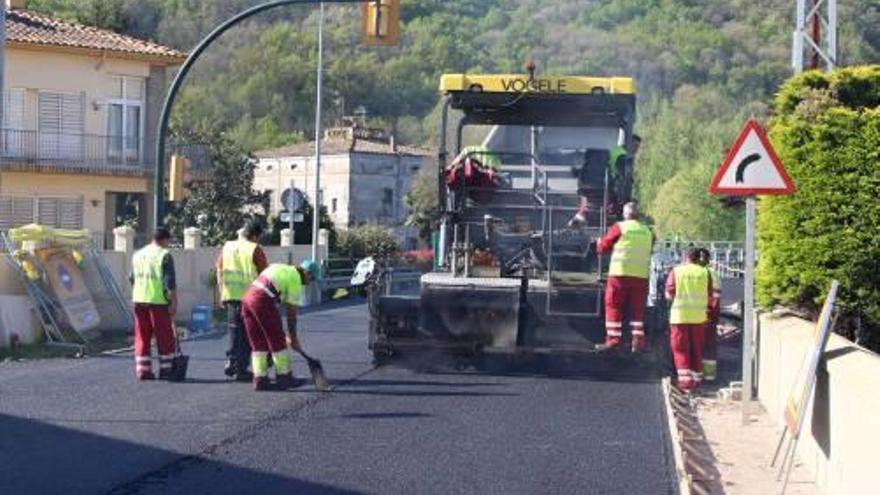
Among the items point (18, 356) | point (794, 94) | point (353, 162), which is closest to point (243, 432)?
point (794, 94)

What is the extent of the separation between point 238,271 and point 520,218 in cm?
348

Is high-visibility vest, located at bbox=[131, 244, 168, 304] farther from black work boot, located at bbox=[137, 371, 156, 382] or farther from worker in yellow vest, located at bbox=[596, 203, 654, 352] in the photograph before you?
worker in yellow vest, located at bbox=[596, 203, 654, 352]

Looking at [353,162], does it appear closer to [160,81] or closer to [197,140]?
[197,140]

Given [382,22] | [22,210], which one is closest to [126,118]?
[22,210]

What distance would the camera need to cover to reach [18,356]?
57.2 feet

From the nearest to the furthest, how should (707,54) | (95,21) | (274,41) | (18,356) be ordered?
(18,356), (95,21), (707,54), (274,41)

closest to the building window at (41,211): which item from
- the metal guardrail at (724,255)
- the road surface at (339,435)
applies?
the metal guardrail at (724,255)

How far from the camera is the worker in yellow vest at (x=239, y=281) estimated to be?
14.1 meters

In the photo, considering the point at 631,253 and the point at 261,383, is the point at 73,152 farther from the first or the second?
the point at 631,253

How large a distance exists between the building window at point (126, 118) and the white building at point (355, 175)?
1047 inches

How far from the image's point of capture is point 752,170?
11.6 m

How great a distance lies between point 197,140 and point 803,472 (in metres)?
38.6

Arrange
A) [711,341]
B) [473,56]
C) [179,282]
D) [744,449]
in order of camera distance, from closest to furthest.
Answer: [744,449], [711,341], [179,282], [473,56]

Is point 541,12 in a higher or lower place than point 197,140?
higher
